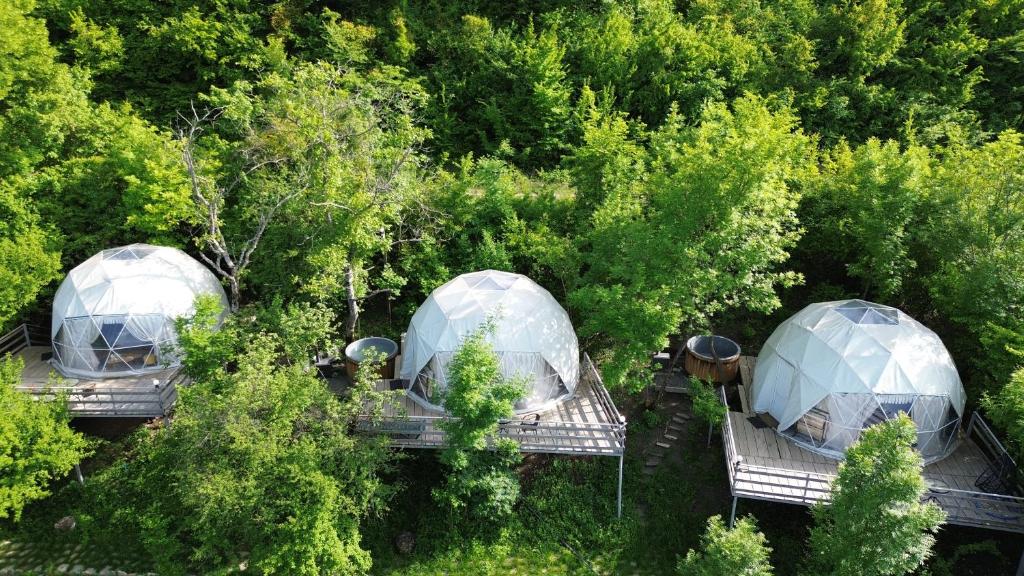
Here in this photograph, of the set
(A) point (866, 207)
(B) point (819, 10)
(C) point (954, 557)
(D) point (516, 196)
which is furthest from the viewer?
(B) point (819, 10)

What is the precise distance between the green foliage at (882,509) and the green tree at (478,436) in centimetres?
711

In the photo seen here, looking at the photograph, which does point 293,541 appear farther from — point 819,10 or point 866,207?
point 819,10

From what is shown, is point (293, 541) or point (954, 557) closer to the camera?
point (293, 541)

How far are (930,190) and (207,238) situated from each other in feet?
68.4

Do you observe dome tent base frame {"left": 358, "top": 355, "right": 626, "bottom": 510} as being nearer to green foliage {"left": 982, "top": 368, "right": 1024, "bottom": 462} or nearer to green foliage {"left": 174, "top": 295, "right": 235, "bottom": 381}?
green foliage {"left": 174, "top": 295, "right": 235, "bottom": 381}

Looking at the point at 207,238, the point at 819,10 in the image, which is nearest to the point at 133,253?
the point at 207,238

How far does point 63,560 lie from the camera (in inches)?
591

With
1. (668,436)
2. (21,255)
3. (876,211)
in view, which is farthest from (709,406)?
(21,255)

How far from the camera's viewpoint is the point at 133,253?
1897cm

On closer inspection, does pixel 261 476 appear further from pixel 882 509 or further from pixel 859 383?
pixel 859 383

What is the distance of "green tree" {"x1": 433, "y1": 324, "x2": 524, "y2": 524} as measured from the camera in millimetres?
13875

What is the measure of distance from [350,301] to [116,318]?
6.70m

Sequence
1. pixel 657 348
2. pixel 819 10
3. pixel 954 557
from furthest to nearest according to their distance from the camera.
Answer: pixel 819 10 < pixel 657 348 < pixel 954 557

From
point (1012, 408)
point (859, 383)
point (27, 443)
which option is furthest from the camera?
point (859, 383)
